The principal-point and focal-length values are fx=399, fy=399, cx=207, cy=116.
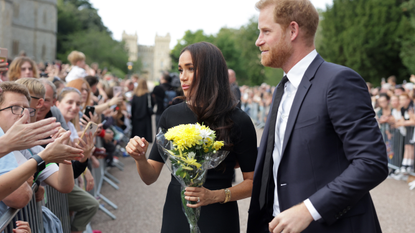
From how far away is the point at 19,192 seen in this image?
2775mm

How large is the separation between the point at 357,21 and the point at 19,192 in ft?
144

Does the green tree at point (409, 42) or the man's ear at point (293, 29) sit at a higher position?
the green tree at point (409, 42)

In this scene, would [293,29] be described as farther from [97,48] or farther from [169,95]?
[97,48]

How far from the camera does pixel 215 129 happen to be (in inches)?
105

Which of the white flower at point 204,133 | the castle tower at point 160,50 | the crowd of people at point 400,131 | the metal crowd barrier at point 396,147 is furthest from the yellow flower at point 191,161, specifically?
the castle tower at point 160,50

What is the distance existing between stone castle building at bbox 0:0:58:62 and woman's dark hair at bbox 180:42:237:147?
4875 centimetres

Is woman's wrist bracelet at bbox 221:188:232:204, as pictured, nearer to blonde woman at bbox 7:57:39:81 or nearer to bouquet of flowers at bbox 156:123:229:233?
bouquet of flowers at bbox 156:123:229:233

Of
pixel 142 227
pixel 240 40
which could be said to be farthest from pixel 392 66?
pixel 142 227

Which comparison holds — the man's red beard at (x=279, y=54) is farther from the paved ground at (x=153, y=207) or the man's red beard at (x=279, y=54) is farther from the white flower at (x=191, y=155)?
the paved ground at (x=153, y=207)

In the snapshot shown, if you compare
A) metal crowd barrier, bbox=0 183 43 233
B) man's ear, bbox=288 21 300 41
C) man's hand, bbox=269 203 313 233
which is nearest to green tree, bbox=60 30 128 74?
metal crowd barrier, bbox=0 183 43 233

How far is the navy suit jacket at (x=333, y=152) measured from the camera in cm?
198

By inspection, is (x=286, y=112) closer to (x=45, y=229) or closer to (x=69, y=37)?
(x=45, y=229)

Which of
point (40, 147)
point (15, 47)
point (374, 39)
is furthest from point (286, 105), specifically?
point (15, 47)

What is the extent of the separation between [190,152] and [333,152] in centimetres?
80
